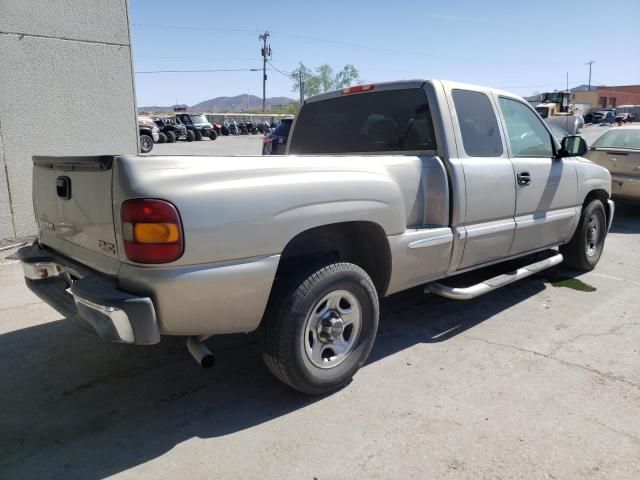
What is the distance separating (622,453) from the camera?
2.58m

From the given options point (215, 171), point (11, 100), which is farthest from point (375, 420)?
point (11, 100)

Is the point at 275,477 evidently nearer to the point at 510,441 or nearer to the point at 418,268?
the point at 510,441

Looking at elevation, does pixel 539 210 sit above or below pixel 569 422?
above

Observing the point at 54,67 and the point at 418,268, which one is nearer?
the point at 418,268

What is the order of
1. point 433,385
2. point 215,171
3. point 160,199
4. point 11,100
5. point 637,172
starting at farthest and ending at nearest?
point 637,172 → point 11,100 → point 433,385 → point 215,171 → point 160,199

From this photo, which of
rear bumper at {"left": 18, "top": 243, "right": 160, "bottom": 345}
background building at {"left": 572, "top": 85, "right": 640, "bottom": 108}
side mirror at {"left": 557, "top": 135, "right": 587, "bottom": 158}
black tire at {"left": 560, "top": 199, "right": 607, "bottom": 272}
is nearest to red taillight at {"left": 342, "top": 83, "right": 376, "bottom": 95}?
side mirror at {"left": 557, "top": 135, "right": 587, "bottom": 158}

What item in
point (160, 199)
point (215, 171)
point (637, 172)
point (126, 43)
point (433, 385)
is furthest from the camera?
point (637, 172)

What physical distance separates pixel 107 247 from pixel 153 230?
39 cm

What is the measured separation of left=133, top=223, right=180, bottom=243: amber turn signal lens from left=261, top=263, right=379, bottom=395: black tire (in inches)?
29.3

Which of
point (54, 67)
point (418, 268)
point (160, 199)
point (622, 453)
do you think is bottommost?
point (622, 453)

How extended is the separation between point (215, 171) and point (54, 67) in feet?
16.6

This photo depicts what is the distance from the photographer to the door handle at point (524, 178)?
167 inches

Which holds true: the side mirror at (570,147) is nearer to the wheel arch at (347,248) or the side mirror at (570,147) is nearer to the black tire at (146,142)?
the wheel arch at (347,248)

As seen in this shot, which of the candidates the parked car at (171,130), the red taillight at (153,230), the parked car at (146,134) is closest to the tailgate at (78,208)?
the red taillight at (153,230)
